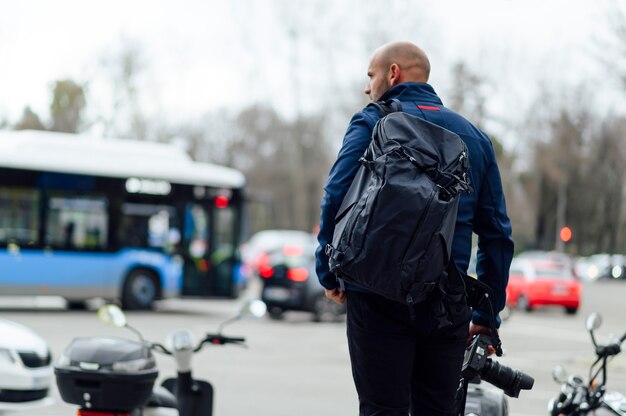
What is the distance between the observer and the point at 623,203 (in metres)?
78.1

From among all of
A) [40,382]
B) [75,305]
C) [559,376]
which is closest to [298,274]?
[75,305]

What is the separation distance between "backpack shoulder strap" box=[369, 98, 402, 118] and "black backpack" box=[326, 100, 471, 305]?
17 cm

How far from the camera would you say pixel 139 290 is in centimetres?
2039

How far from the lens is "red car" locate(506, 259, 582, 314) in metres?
26.9

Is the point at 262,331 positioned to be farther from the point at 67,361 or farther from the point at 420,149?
the point at 420,149

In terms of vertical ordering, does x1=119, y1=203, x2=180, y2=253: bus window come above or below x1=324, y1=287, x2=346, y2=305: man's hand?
below

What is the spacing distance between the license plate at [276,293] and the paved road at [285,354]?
492 millimetres

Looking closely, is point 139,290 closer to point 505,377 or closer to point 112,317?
point 112,317

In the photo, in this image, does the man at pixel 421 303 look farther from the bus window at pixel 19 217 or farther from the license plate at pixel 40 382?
the bus window at pixel 19 217

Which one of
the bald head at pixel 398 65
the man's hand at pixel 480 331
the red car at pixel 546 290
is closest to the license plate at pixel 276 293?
the red car at pixel 546 290

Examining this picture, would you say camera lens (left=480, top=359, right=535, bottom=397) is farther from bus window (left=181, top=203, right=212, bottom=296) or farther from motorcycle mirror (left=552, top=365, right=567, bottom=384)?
bus window (left=181, top=203, right=212, bottom=296)

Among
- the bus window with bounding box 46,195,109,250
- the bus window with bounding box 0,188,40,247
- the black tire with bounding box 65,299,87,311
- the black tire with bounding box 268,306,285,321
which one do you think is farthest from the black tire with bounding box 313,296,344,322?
the bus window with bounding box 0,188,40,247

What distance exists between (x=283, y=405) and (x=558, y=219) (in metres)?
65.8

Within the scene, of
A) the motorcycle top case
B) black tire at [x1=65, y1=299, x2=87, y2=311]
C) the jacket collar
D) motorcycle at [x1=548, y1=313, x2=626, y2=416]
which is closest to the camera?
the jacket collar
